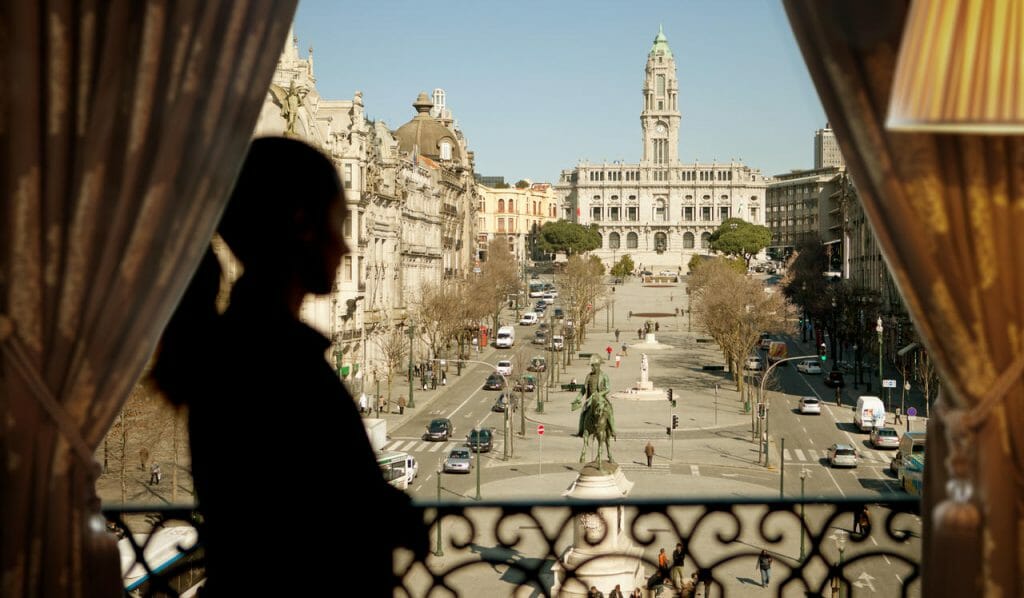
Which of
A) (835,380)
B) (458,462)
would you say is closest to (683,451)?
(458,462)

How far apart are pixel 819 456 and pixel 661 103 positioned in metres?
141

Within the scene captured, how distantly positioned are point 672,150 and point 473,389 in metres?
126

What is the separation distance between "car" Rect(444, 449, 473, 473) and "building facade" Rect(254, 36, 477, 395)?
4.32 meters

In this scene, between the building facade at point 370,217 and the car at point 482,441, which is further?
the building facade at point 370,217

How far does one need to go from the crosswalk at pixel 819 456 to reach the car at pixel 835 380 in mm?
13720

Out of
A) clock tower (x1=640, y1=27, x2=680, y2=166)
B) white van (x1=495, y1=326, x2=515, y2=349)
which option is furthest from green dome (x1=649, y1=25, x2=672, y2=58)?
white van (x1=495, y1=326, x2=515, y2=349)

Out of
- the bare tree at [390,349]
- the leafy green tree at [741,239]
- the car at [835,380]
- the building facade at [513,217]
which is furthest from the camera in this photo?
the building facade at [513,217]

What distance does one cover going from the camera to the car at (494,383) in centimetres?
5147

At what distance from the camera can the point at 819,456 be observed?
116 ft

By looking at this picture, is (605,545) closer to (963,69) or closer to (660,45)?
(963,69)

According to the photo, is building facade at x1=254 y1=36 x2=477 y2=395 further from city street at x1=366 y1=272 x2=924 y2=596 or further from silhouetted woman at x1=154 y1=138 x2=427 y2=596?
silhouetted woman at x1=154 y1=138 x2=427 y2=596

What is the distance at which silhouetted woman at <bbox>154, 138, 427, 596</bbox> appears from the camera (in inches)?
152

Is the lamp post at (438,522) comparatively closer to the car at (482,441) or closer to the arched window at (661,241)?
the car at (482,441)

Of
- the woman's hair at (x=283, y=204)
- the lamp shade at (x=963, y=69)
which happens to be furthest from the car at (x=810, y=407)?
the lamp shade at (x=963, y=69)
